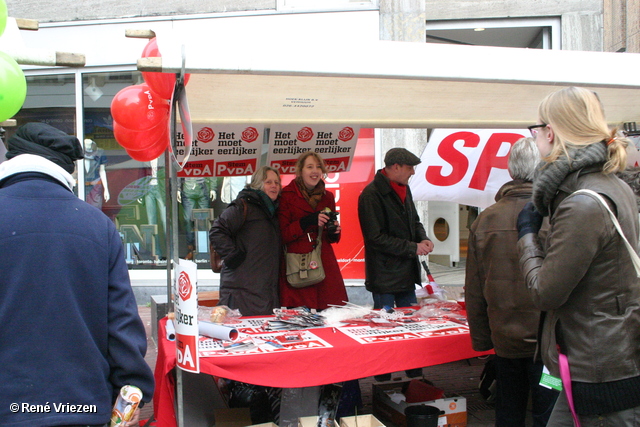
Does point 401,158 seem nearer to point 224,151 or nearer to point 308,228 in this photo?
point 308,228

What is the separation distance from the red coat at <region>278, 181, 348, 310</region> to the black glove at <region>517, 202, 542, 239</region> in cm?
263

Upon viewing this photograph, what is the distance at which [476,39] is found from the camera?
943 centimetres

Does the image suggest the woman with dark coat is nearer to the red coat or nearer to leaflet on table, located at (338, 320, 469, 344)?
the red coat

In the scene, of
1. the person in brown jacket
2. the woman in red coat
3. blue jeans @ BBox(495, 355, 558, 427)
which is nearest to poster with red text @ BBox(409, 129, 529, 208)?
the woman in red coat

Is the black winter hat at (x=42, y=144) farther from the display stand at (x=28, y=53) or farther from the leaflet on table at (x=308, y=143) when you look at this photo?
the leaflet on table at (x=308, y=143)

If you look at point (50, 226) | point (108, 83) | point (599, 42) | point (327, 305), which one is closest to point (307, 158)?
point (327, 305)

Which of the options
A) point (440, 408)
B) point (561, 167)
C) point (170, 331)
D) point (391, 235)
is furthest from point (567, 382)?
point (391, 235)

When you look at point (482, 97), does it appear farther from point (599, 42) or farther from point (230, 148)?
point (599, 42)

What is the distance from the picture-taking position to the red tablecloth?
3123 mm

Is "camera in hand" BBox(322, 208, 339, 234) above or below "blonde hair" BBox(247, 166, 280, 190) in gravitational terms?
below

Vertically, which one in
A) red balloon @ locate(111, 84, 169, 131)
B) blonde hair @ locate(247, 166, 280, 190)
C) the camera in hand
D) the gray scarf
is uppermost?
red balloon @ locate(111, 84, 169, 131)

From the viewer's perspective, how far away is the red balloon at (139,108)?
11.9ft

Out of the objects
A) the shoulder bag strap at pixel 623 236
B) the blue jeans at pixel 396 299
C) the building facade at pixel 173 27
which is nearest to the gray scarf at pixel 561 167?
the shoulder bag strap at pixel 623 236

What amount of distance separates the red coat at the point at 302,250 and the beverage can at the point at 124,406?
2.80 meters
